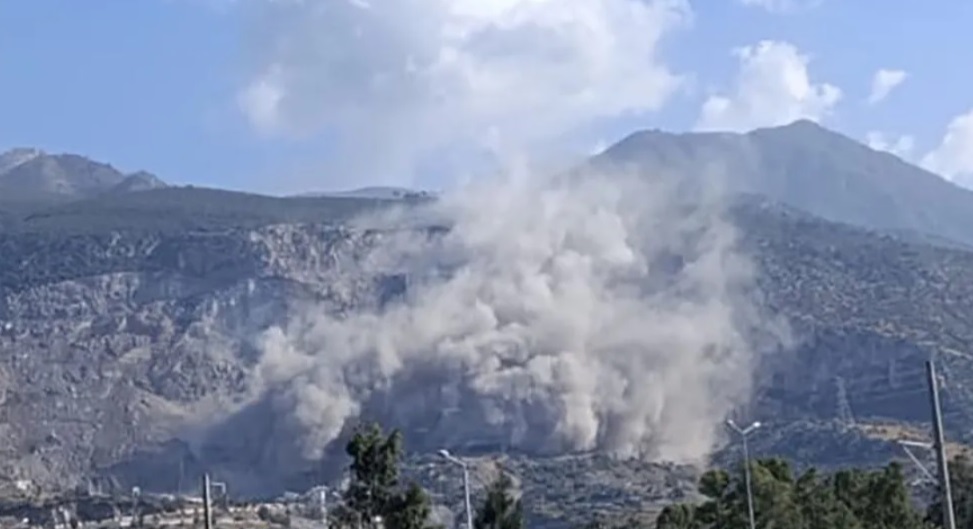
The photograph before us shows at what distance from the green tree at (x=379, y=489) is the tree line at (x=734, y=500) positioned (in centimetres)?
4

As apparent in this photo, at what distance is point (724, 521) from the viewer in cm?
9144

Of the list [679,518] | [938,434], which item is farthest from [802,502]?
[938,434]

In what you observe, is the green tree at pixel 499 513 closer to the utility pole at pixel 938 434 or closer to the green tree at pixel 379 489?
the green tree at pixel 379 489

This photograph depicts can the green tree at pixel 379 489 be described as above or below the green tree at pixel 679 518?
above

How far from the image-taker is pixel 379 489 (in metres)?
68.9

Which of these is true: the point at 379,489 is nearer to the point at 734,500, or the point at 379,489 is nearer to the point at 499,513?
the point at 499,513

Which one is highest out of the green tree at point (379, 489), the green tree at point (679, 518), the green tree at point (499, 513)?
the green tree at point (379, 489)

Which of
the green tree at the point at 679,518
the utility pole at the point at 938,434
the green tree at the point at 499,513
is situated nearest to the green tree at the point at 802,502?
the green tree at the point at 679,518

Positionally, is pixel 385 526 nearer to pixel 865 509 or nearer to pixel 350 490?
pixel 350 490

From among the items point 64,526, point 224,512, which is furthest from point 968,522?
point 64,526

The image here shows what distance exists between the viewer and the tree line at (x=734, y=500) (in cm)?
6888

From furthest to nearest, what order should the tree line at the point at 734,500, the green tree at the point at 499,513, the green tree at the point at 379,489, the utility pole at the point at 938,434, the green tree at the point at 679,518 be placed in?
the green tree at the point at 679,518 → the green tree at the point at 499,513 → the tree line at the point at 734,500 → the green tree at the point at 379,489 → the utility pole at the point at 938,434

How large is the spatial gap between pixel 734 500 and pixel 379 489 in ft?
98.3

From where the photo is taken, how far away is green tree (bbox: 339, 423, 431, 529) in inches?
2672
